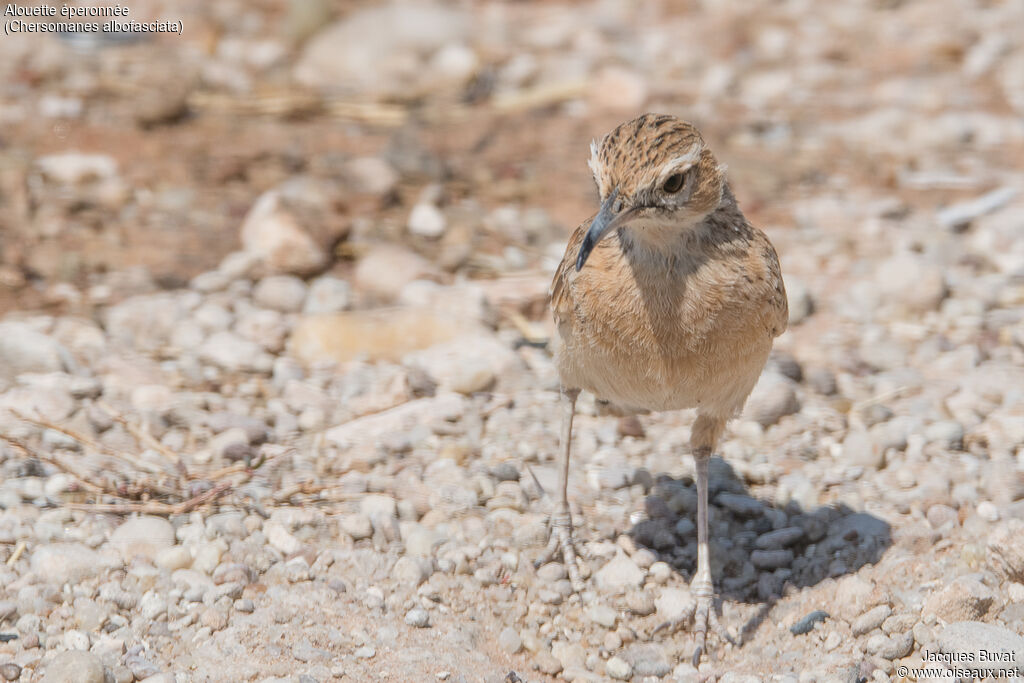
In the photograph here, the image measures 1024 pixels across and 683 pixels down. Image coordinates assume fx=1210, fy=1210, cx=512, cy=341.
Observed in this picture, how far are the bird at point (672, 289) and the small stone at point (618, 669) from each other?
0.34m

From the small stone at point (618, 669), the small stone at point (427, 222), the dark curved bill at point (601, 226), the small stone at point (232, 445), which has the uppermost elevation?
the dark curved bill at point (601, 226)

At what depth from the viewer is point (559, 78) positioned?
11.8 metres

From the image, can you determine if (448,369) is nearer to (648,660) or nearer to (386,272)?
(386,272)

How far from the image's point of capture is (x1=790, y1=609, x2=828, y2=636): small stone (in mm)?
5297

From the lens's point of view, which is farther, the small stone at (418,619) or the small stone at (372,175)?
the small stone at (372,175)

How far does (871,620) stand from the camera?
5.13m

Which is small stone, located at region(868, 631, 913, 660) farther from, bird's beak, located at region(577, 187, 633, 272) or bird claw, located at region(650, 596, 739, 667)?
bird's beak, located at region(577, 187, 633, 272)

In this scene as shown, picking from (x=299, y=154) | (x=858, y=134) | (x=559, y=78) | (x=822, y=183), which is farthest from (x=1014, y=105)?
(x=299, y=154)

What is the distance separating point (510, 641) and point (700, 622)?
34.6 inches

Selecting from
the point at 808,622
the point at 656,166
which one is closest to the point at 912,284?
the point at 808,622

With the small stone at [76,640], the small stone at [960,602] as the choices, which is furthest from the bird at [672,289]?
the small stone at [76,640]

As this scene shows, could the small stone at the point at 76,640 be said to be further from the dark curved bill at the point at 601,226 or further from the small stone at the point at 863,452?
the small stone at the point at 863,452

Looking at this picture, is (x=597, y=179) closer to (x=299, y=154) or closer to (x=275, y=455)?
(x=275, y=455)

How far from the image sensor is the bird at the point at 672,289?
187 inches
